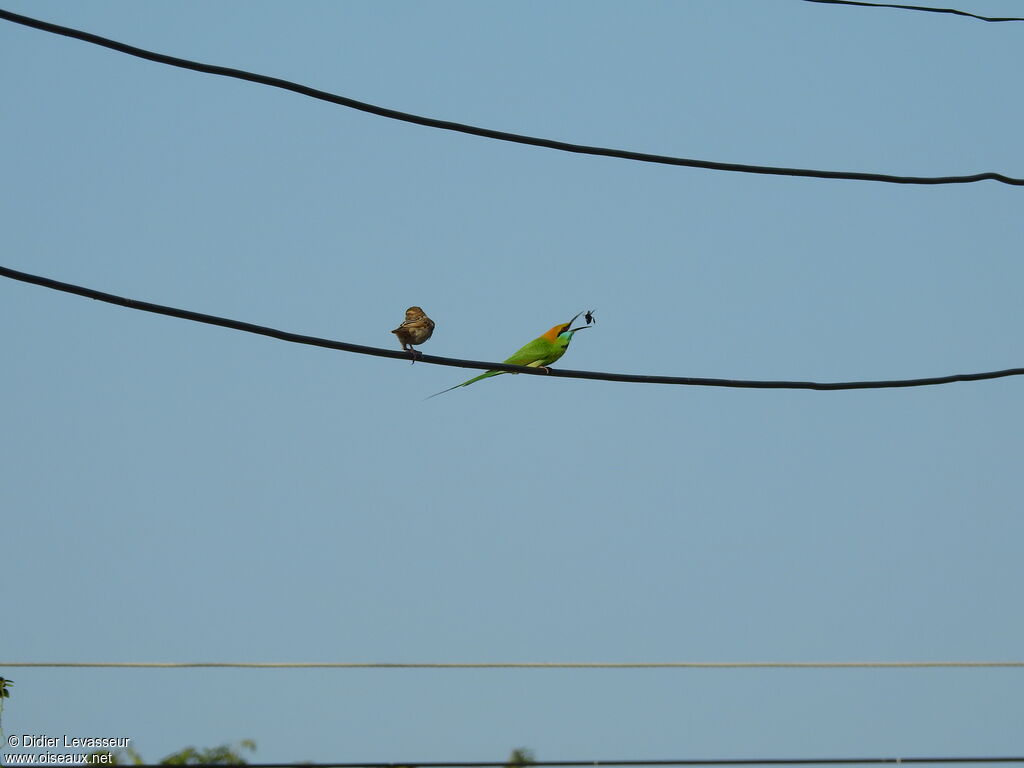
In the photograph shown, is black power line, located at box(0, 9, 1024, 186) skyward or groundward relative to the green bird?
groundward

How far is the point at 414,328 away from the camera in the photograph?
11.9 meters

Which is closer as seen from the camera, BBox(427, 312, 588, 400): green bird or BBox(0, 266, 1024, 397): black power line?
BBox(0, 266, 1024, 397): black power line

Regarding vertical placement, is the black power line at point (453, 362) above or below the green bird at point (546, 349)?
below

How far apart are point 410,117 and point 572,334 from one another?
6588mm

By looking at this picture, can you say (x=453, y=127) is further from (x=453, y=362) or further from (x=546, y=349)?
(x=546, y=349)

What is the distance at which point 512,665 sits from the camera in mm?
8812

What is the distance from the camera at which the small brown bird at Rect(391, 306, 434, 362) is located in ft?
39.0

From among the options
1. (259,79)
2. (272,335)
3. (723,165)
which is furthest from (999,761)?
(259,79)

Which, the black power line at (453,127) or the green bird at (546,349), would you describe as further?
the green bird at (546,349)

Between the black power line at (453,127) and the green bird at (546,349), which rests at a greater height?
the green bird at (546,349)

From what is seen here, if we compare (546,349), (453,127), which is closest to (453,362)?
(453,127)

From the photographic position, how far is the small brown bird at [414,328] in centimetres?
1188

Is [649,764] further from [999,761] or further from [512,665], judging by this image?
[999,761]

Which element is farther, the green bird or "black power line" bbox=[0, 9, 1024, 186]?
the green bird
